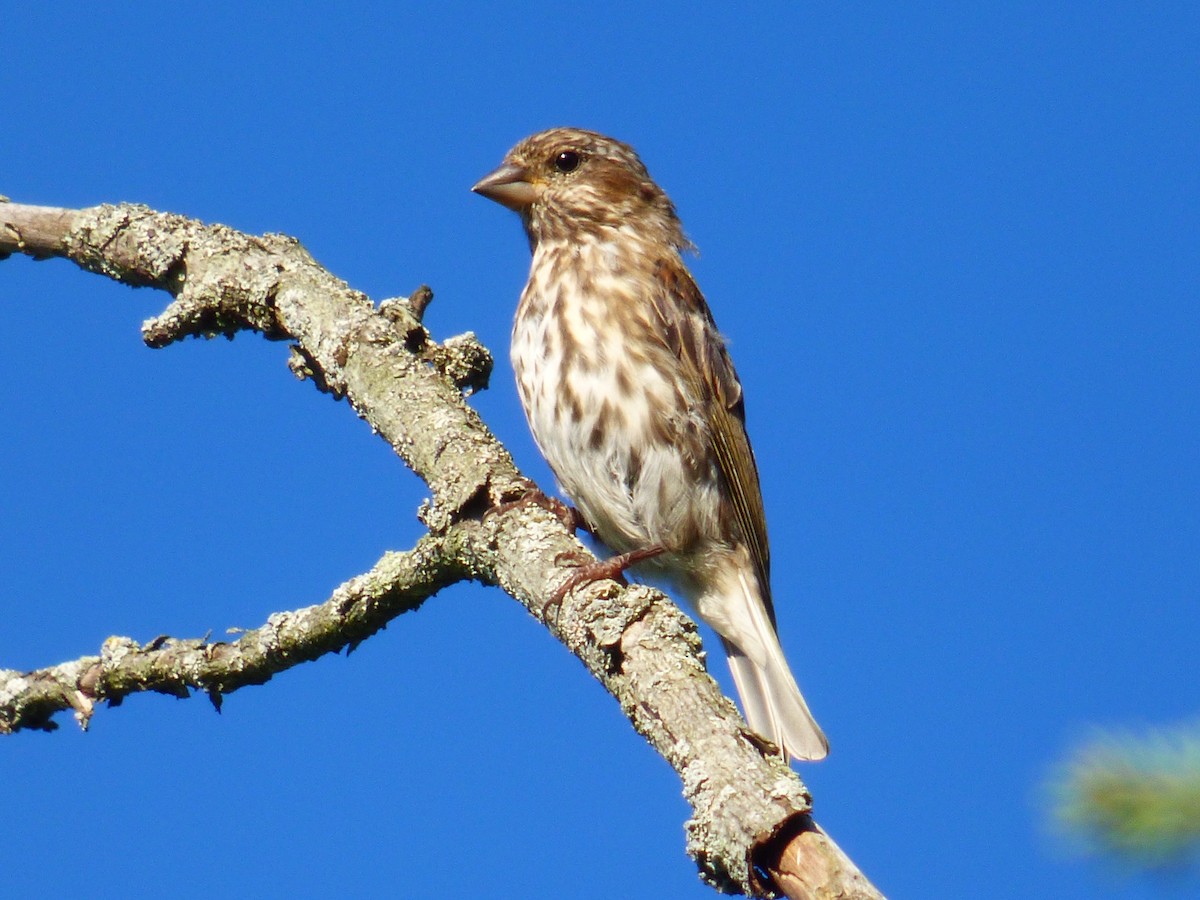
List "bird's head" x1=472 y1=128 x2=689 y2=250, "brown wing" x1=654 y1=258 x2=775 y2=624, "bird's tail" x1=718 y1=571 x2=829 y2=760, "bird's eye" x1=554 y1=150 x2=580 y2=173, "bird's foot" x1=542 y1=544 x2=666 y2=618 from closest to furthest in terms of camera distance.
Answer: "bird's foot" x1=542 y1=544 x2=666 y2=618 < "bird's tail" x1=718 y1=571 x2=829 y2=760 < "brown wing" x1=654 y1=258 x2=775 y2=624 < "bird's head" x1=472 y1=128 x2=689 y2=250 < "bird's eye" x1=554 y1=150 x2=580 y2=173

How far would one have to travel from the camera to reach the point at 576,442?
5289mm

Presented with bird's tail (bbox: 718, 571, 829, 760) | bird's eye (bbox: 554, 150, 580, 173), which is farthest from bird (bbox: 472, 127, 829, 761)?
bird's eye (bbox: 554, 150, 580, 173)

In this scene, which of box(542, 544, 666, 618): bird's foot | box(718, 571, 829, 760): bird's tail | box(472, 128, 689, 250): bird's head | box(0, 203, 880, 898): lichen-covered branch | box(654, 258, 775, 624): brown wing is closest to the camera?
box(0, 203, 880, 898): lichen-covered branch

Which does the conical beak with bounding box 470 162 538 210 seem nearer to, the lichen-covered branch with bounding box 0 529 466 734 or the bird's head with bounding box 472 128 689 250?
the bird's head with bounding box 472 128 689 250

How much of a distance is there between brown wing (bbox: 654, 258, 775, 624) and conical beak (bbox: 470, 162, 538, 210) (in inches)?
31.2

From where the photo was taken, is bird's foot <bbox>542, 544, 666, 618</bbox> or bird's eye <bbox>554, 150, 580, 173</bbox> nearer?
bird's foot <bbox>542, 544, 666, 618</bbox>

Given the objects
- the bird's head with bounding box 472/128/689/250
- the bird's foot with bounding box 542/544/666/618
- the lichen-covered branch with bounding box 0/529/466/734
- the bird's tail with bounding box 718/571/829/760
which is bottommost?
the bird's foot with bounding box 542/544/666/618

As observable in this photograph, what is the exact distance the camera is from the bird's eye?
6.42 meters

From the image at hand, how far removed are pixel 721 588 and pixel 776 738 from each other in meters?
0.68

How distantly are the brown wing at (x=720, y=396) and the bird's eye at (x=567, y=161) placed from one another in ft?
2.57

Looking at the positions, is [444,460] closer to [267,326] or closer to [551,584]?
[551,584]

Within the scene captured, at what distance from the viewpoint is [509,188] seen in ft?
20.7

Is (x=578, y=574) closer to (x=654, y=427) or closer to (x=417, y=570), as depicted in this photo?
(x=417, y=570)

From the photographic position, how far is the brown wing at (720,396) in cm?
561
